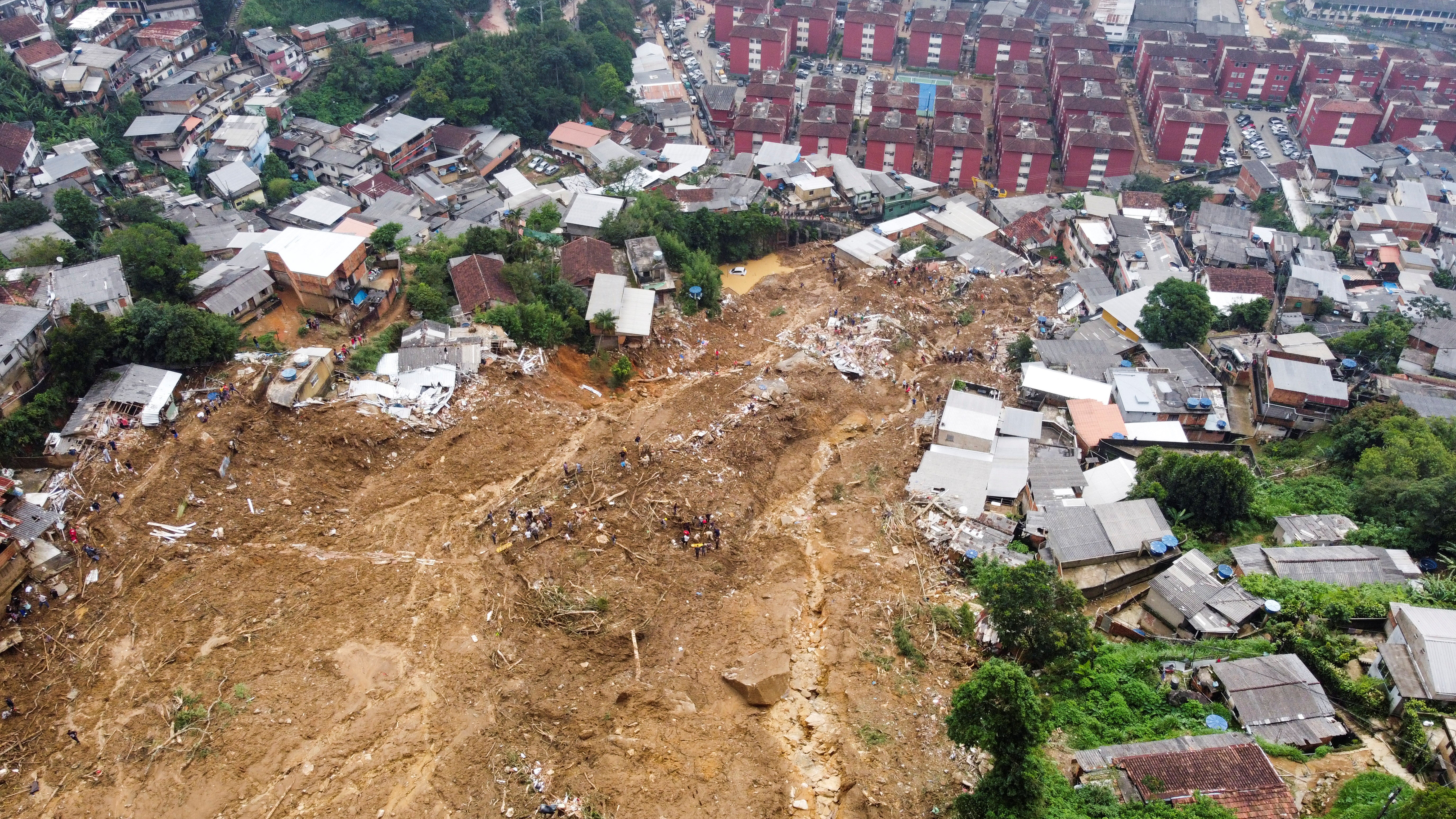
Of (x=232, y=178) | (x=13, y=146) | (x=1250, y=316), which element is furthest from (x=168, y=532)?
(x=1250, y=316)

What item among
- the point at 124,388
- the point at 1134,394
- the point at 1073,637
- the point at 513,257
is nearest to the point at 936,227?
the point at 1134,394

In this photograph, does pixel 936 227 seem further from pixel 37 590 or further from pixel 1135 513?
pixel 37 590

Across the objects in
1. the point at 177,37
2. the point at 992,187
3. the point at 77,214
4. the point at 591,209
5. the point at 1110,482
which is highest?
the point at 177,37

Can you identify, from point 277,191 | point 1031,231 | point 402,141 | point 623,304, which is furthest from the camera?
point 402,141

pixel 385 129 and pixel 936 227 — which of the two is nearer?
A: pixel 936 227

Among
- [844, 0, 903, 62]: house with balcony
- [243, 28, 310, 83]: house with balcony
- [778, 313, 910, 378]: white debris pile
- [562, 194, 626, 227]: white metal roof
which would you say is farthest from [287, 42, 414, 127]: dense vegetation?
[844, 0, 903, 62]: house with balcony

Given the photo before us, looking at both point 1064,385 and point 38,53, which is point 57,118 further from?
point 1064,385
